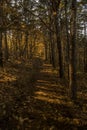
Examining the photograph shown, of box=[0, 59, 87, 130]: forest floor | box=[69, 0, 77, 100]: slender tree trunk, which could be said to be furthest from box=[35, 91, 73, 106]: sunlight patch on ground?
box=[69, 0, 77, 100]: slender tree trunk

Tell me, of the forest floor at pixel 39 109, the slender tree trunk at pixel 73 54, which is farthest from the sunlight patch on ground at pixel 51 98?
the slender tree trunk at pixel 73 54

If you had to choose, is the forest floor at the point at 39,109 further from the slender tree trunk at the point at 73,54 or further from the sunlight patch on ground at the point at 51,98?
the slender tree trunk at the point at 73,54

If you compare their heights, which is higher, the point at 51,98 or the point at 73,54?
the point at 73,54

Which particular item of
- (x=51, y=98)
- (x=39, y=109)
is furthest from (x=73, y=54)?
(x=39, y=109)

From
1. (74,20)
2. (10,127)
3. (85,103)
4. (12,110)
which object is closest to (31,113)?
(12,110)

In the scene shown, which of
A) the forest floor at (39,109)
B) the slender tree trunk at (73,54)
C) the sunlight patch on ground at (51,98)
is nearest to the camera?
the forest floor at (39,109)

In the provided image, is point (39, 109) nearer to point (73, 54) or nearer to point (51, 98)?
point (51, 98)

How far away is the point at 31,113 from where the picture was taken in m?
8.09

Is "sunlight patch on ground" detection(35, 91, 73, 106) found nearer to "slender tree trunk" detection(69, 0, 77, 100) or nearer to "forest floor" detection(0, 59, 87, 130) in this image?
"forest floor" detection(0, 59, 87, 130)

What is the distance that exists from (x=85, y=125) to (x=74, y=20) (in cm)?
442

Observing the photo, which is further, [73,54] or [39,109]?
[73,54]

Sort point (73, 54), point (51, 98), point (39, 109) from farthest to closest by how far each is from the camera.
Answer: point (51, 98) → point (73, 54) → point (39, 109)

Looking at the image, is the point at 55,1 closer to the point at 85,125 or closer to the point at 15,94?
the point at 15,94

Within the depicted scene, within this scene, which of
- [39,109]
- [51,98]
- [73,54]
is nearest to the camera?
[39,109]
